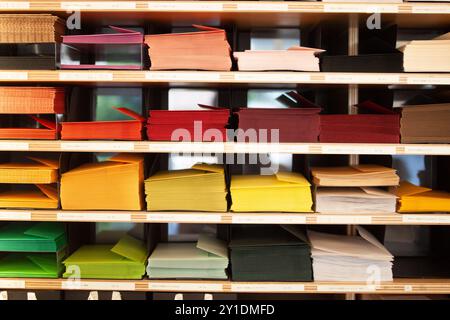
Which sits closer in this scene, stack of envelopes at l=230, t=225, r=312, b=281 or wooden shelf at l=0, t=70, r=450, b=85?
wooden shelf at l=0, t=70, r=450, b=85

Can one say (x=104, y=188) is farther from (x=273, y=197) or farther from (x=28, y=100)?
(x=273, y=197)

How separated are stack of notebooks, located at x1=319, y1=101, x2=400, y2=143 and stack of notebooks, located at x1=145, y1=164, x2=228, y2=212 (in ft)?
1.78

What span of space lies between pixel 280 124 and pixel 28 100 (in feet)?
3.86

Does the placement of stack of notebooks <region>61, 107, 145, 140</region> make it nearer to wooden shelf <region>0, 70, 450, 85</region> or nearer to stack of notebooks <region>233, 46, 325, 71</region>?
wooden shelf <region>0, 70, 450, 85</region>

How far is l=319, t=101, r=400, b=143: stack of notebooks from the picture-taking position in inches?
72.3

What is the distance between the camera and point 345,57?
5.95ft

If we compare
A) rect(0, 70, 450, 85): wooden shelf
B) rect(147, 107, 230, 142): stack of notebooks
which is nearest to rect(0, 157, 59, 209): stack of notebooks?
rect(0, 70, 450, 85): wooden shelf

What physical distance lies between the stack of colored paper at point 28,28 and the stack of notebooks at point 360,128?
4.33 feet

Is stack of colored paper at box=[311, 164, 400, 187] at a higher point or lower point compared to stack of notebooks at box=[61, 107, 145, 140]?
lower

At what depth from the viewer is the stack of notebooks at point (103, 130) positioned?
183 centimetres

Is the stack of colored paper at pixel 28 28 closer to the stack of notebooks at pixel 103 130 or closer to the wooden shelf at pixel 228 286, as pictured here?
the stack of notebooks at pixel 103 130

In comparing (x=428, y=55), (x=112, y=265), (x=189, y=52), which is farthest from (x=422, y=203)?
(x=112, y=265)
